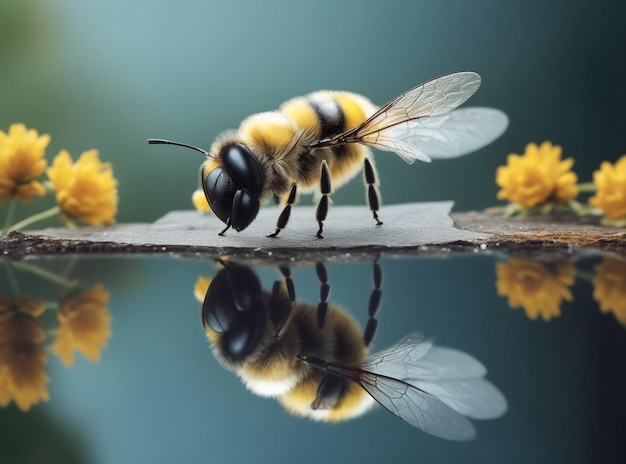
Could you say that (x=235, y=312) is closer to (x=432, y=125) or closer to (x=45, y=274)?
(x=45, y=274)

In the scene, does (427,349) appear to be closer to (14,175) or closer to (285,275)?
(285,275)

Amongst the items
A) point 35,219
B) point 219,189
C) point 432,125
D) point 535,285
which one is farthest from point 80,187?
point 535,285

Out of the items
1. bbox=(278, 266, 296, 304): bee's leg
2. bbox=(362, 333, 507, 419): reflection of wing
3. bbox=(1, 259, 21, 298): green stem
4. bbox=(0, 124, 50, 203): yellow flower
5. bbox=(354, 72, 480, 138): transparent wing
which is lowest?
bbox=(362, 333, 507, 419): reflection of wing

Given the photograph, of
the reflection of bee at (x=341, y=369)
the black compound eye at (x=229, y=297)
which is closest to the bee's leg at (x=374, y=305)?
the reflection of bee at (x=341, y=369)

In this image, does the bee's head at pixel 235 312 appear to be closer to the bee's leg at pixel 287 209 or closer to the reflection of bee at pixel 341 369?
the reflection of bee at pixel 341 369

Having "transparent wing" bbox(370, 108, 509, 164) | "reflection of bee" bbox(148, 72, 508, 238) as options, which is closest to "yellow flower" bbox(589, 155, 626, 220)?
"transparent wing" bbox(370, 108, 509, 164)

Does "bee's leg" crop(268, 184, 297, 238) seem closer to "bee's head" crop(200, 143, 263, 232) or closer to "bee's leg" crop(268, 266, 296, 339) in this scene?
"bee's head" crop(200, 143, 263, 232)
